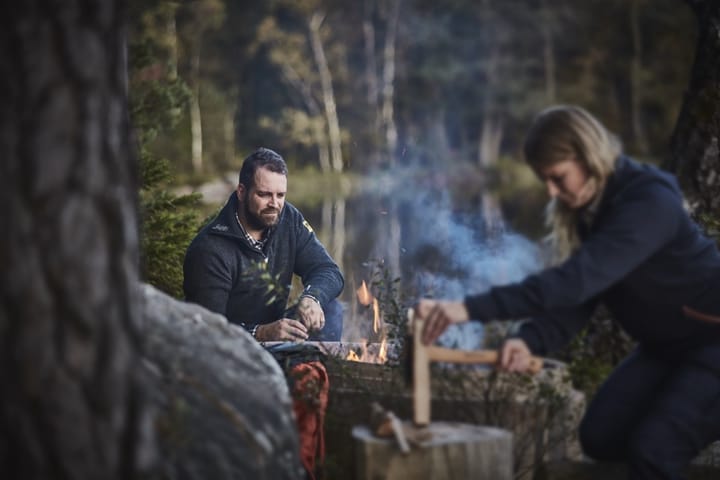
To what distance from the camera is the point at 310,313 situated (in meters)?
5.12

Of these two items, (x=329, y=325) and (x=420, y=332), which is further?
(x=329, y=325)

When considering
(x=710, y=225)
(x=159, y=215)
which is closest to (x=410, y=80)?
(x=159, y=215)

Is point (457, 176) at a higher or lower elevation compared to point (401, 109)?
lower

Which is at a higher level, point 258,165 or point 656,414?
point 258,165

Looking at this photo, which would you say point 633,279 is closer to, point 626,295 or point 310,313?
point 626,295

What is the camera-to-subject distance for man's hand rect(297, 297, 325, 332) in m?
5.11

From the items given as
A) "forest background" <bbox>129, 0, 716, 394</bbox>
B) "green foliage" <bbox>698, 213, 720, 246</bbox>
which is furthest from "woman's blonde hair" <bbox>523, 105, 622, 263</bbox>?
"forest background" <bbox>129, 0, 716, 394</bbox>

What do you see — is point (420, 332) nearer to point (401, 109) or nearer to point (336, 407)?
point (336, 407)

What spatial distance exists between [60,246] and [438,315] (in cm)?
125

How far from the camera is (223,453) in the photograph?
307cm

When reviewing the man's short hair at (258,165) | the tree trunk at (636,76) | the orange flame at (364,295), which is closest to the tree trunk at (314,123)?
the tree trunk at (636,76)

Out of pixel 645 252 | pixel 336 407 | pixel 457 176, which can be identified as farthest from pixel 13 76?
pixel 457 176

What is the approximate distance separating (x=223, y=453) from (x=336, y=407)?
1.15 metres

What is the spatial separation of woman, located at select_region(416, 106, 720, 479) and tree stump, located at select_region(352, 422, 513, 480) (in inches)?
11.6
